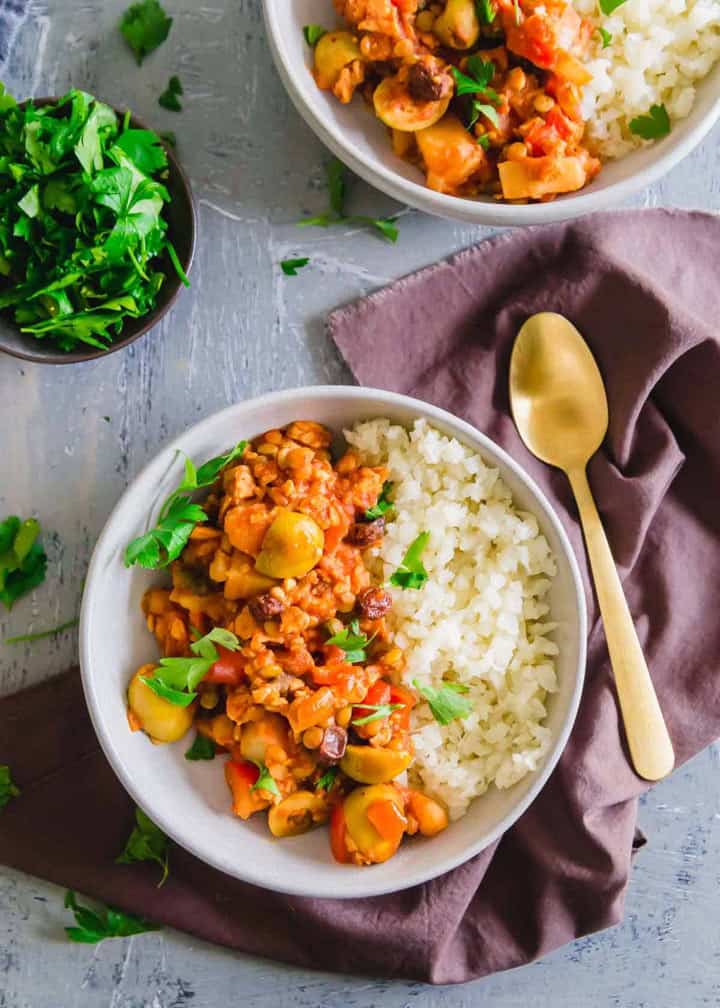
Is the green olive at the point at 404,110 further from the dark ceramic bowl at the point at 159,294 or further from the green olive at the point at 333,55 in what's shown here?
the dark ceramic bowl at the point at 159,294

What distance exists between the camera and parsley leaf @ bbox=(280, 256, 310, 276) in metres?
→ 2.96

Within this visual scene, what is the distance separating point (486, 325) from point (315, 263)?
52 centimetres

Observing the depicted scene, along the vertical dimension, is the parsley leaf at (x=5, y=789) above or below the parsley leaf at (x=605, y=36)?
below

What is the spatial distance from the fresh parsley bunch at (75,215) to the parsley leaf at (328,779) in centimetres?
124

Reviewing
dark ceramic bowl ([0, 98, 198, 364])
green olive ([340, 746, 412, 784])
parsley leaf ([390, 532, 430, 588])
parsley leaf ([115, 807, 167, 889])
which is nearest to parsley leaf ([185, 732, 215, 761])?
parsley leaf ([115, 807, 167, 889])

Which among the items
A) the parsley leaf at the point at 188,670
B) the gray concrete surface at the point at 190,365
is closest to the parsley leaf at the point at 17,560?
the gray concrete surface at the point at 190,365

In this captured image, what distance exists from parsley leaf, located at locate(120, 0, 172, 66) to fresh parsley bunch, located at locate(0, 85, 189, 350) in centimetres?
36

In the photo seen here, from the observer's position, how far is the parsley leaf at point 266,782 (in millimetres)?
2525

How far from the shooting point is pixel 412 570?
2627 mm

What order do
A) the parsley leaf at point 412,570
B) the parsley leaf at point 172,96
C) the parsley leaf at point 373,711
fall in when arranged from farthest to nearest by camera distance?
the parsley leaf at point 172,96, the parsley leaf at point 412,570, the parsley leaf at point 373,711

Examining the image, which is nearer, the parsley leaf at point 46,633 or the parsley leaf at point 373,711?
the parsley leaf at point 373,711

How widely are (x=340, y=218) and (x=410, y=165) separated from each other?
30 cm

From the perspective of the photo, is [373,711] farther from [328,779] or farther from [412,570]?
[412,570]

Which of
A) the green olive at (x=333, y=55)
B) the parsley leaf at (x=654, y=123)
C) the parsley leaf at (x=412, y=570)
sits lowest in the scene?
the parsley leaf at (x=412, y=570)
